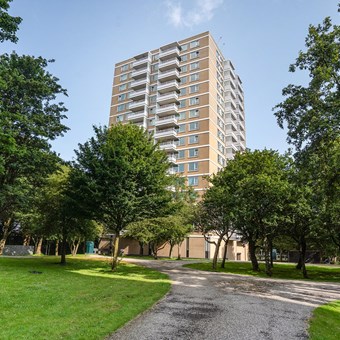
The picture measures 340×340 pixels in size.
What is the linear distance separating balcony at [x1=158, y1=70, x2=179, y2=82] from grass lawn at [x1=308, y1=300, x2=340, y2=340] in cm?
6355

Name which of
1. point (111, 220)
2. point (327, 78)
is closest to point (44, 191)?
point (111, 220)

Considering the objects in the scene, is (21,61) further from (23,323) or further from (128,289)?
(23,323)

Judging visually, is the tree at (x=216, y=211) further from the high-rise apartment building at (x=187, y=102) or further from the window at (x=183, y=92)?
the window at (x=183, y=92)

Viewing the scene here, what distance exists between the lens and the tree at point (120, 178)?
21656 mm

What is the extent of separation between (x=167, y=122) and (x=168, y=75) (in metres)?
12.7

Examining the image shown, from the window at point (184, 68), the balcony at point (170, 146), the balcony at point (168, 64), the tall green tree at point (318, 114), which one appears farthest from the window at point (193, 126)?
the tall green tree at point (318, 114)

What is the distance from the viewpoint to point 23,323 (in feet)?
26.1

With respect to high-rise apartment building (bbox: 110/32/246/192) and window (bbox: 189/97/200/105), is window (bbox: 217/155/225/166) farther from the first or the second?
window (bbox: 189/97/200/105)

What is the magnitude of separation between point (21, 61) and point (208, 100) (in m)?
40.8

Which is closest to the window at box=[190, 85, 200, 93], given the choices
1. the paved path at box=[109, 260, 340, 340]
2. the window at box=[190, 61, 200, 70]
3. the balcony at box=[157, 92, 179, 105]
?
the balcony at box=[157, 92, 179, 105]

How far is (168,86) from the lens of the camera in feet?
225

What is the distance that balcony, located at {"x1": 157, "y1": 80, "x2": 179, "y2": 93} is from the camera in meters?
68.1

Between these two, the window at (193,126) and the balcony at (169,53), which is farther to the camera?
the balcony at (169,53)

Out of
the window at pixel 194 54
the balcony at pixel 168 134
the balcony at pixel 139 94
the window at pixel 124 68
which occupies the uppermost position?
the window at pixel 124 68
